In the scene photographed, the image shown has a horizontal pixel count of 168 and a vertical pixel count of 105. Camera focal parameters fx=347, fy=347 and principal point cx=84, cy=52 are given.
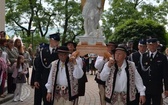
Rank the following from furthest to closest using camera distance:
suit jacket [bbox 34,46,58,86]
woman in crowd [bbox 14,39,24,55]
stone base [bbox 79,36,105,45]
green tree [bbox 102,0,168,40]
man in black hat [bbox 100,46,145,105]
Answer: green tree [bbox 102,0,168,40], woman in crowd [bbox 14,39,24,55], stone base [bbox 79,36,105,45], suit jacket [bbox 34,46,58,86], man in black hat [bbox 100,46,145,105]

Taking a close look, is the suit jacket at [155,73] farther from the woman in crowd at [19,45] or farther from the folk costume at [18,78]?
the woman in crowd at [19,45]

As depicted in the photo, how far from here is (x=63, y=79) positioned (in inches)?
221

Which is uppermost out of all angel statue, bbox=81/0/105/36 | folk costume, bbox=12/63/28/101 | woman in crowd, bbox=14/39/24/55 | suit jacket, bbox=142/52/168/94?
angel statue, bbox=81/0/105/36

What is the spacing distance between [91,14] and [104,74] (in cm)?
362

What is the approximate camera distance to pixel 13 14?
4203 centimetres

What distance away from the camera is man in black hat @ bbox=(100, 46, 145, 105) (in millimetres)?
5266

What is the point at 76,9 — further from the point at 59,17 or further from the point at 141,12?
the point at 141,12

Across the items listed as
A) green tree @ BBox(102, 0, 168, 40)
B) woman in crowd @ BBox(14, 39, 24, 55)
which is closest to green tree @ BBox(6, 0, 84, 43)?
green tree @ BBox(102, 0, 168, 40)

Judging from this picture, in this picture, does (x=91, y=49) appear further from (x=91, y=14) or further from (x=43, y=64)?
(x=91, y=14)

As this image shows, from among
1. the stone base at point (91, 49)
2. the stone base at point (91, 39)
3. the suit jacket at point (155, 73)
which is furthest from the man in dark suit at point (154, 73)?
the stone base at point (91, 39)

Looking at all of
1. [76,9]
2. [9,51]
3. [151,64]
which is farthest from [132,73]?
→ [76,9]

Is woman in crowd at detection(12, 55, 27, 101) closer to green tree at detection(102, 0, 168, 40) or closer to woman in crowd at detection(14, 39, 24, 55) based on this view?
woman in crowd at detection(14, 39, 24, 55)

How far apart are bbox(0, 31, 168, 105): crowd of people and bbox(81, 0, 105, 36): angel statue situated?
45.9 inches

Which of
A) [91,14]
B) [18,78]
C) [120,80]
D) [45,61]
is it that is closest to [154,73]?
[120,80]
